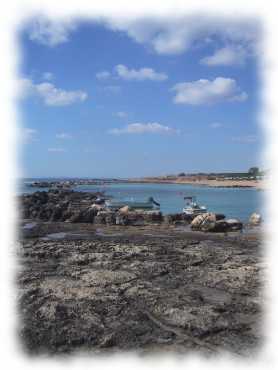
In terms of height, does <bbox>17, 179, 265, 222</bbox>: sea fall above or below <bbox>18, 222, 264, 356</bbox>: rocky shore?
below

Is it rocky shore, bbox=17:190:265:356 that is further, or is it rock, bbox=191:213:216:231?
rock, bbox=191:213:216:231

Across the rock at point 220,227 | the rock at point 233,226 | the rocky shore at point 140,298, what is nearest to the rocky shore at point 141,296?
the rocky shore at point 140,298

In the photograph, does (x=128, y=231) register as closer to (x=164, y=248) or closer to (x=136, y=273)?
(x=164, y=248)

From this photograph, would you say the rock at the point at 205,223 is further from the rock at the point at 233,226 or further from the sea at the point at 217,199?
the sea at the point at 217,199

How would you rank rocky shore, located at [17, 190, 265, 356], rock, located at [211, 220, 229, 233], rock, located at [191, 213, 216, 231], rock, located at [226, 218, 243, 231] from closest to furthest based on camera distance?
1. rocky shore, located at [17, 190, 265, 356]
2. rock, located at [211, 220, 229, 233]
3. rock, located at [191, 213, 216, 231]
4. rock, located at [226, 218, 243, 231]

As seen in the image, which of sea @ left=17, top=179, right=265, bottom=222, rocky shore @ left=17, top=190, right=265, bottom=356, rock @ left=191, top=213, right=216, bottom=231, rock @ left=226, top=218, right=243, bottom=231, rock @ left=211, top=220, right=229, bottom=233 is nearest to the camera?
rocky shore @ left=17, top=190, right=265, bottom=356

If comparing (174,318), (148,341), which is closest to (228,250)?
(174,318)

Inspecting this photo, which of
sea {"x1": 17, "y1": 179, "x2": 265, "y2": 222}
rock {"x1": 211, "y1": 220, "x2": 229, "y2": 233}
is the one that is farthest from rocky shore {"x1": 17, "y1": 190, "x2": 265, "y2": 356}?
rock {"x1": 211, "y1": 220, "x2": 229, "y2": 233}

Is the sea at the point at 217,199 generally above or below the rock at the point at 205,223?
below

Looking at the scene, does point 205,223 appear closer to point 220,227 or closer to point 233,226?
point 220,227

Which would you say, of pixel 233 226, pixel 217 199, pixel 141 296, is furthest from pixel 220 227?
pixel 217 199

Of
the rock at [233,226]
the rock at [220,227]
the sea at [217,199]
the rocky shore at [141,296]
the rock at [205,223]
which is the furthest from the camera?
the sea at [217,199]

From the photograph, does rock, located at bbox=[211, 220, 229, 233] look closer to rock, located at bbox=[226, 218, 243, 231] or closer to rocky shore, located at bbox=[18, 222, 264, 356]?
rock, located at bbox=[226, 218, 243, 231]

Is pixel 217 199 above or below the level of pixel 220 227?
below
